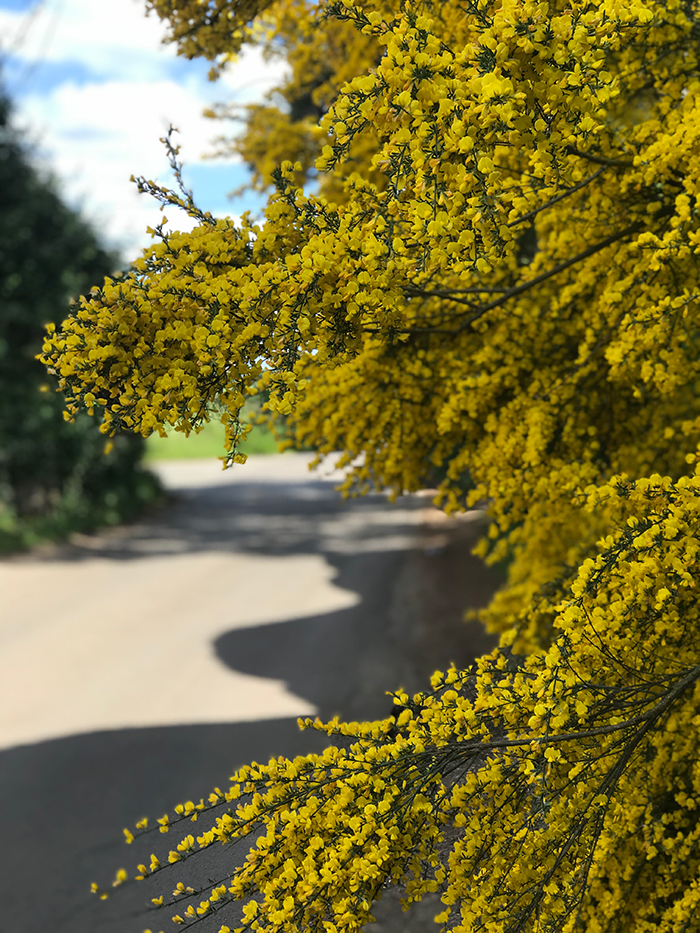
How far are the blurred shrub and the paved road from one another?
1.16m

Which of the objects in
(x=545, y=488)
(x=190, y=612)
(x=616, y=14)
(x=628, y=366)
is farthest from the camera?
(x=190, y=612)

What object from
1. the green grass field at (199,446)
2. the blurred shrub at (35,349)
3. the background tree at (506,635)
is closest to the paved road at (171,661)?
the blurred shrub at (35,349)

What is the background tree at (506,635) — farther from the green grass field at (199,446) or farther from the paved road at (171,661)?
the green grass field at (199,446)

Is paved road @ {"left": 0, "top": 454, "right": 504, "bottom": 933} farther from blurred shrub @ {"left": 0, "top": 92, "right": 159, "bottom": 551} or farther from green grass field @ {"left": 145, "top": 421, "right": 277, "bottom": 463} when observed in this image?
green grass field @ {"left": 145, "top": 421, "right": 277, "bottom": 463}

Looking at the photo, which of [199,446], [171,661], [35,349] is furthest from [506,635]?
[199,446]

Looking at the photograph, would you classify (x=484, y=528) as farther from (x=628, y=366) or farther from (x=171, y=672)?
(x=628, y=366)

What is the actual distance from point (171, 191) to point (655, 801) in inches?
107

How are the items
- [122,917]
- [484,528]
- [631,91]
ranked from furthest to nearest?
[484,528]
[122,917]
[631,91]

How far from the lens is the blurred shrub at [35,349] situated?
40.6 ft

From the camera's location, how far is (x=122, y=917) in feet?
14.7

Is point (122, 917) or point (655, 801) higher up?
point (655, 801)

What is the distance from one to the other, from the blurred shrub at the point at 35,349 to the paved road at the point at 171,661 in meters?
1.16

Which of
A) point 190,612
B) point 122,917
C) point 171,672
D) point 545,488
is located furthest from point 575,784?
point 190,612

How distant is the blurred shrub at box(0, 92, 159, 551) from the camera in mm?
12367
